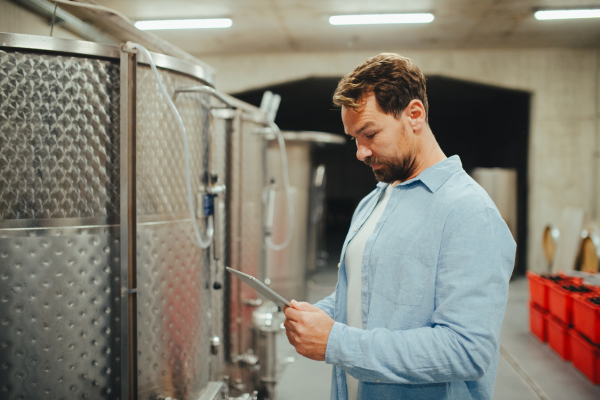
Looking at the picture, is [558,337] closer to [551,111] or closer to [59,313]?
→ [59,313]

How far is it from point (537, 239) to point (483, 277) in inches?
287

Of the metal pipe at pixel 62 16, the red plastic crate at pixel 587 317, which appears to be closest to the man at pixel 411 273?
the red plastic crate at pixel 587 317

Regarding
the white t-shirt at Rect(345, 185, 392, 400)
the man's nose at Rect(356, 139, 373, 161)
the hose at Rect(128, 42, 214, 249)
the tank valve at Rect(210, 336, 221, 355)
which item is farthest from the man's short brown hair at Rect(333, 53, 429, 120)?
the tank valve at Rect(210, 336, 221, 355)

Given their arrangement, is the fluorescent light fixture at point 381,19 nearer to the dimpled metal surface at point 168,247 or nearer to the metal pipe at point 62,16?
the metal pipe at point 62,16

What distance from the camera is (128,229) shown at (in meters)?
1.49

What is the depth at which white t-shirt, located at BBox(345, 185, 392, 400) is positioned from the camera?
4.05 ft

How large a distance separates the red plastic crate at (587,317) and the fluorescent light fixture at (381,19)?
13.1 ft

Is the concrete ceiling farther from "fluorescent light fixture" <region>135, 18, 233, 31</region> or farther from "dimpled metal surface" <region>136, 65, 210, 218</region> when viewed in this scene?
"dimpled metal surface" <region>136, 65, 210, 218</region>

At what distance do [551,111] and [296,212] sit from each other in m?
5.11

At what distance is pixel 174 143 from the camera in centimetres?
174

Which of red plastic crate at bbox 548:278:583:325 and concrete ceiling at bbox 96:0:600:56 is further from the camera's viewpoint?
concrete ceiling at bbox 96:0:600:56

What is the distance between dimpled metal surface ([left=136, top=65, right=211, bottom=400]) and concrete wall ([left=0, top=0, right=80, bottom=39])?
6.80 feet

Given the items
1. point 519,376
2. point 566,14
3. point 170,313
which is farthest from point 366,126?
point 566,14

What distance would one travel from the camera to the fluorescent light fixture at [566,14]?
5.48 metres
